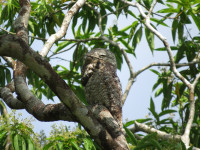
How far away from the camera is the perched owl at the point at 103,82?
9.35 ft

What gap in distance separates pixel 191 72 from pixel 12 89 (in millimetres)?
3099

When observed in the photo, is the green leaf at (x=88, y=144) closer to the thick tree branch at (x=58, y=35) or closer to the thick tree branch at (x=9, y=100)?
the thick tree branch at (x=9, y=100)

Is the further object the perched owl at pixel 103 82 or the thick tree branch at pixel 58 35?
the thick tree branch at pixel 58 35

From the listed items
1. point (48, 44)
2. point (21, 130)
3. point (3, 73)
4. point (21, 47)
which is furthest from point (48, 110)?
point (3, 73)

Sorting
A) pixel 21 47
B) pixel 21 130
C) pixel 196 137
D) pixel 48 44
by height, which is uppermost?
pixel 48 44

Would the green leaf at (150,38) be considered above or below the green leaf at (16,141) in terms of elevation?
above

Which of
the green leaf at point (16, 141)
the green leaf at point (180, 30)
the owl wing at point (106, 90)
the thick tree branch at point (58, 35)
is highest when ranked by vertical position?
the green leaf at point (180, 30)

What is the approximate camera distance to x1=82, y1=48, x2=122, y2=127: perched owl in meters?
2.85

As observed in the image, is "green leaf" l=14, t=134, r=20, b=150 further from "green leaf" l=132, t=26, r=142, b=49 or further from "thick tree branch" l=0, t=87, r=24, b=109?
"green leaf" l=132, t=26, r=142, b=49

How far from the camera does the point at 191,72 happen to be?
5.31m

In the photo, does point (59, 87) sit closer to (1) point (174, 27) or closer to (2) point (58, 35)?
(2) point (58, 35)

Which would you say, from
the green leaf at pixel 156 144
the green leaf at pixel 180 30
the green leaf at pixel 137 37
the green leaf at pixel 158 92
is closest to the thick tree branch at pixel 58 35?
the green leaf at pixel 156 144

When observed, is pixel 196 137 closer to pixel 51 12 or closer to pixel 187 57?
pixel 187 57

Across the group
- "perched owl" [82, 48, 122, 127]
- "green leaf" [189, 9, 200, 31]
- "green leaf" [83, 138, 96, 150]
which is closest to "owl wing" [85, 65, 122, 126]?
"perched owl" [82, 48, 122, 127]
